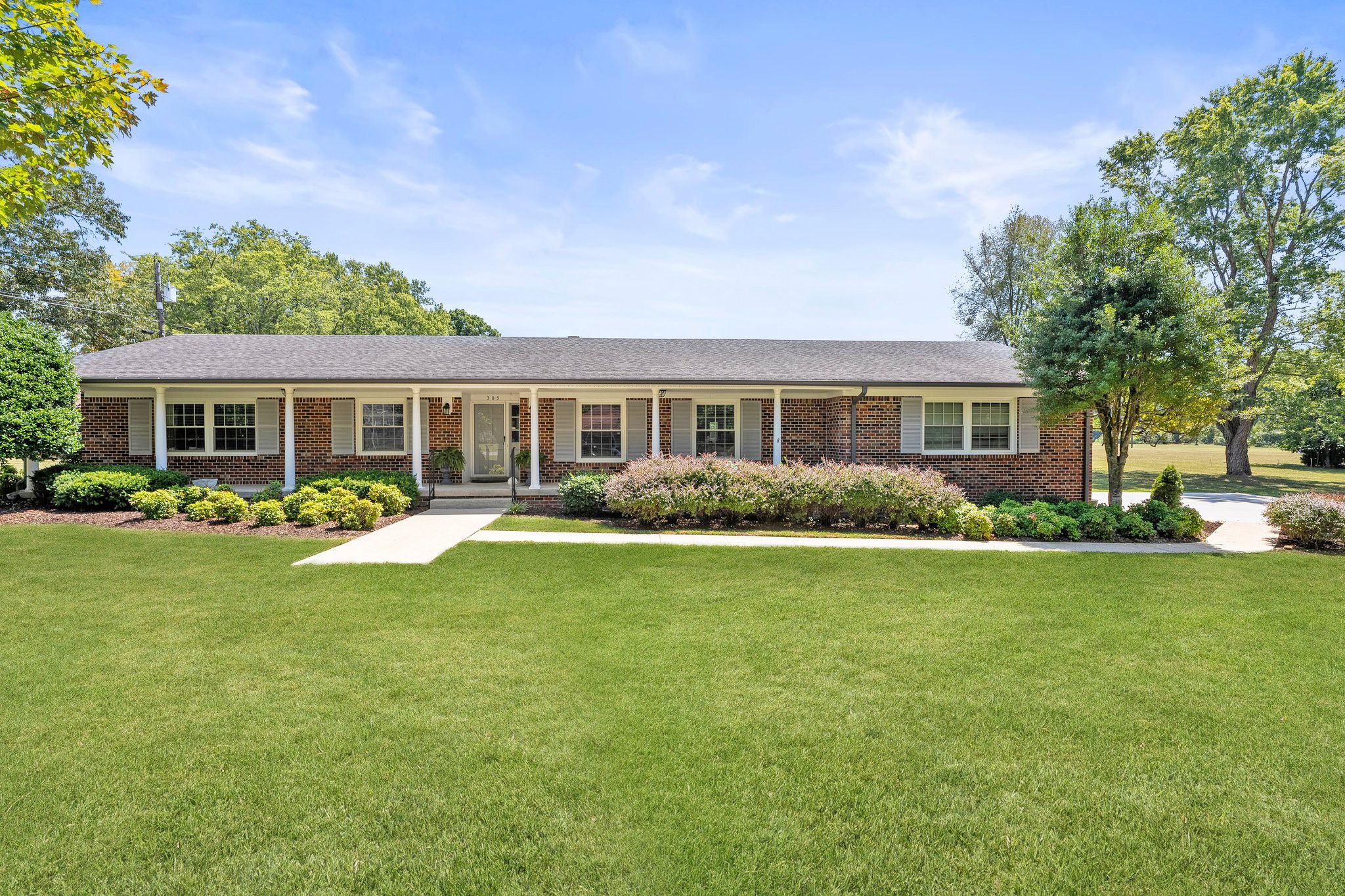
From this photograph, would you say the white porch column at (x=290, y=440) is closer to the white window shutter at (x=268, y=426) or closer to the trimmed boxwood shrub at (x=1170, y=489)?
the white window shutter at (x=268, y=426)

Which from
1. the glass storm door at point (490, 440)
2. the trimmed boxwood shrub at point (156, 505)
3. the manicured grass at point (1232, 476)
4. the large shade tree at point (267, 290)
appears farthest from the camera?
the large shade tree at point (267, 290)

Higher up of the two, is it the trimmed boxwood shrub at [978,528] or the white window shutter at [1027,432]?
the white window shutter at [1027,432]

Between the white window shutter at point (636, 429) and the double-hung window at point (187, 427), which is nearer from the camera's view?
the double-hung window at point (187, 427)

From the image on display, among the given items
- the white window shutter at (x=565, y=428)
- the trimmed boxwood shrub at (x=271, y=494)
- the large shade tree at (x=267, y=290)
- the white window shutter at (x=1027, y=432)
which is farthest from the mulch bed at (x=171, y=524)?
the large shade tree at (x=267, y=290)

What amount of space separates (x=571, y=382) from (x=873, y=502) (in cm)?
641

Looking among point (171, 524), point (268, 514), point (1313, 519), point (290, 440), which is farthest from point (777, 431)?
point (171, 524)

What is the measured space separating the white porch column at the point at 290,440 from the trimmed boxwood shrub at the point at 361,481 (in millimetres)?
233

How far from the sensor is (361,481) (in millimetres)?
11812

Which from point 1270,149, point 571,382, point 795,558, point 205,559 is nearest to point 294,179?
point 571,382

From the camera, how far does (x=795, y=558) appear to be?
809 cm

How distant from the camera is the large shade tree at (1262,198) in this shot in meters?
21.4

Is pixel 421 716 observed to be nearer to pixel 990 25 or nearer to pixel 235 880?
pixel 235 880

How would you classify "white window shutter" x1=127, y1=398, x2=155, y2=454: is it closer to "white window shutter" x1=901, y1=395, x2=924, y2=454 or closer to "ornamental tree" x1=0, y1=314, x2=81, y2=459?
"ornamental tree" x1=0, y1=314, x2=81, y2=459

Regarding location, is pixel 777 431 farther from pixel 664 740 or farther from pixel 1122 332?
pixel 664 740
